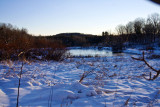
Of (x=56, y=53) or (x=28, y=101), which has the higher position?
(x=56, y=53)

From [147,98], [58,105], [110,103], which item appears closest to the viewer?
[58,105]

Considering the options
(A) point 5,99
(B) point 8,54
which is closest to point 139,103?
(A) point 5,99

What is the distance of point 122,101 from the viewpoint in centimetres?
260

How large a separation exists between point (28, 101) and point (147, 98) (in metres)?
2.68

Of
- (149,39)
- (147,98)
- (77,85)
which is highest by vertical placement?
(149,39)

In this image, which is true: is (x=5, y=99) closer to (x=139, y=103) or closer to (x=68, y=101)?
(x=68, y=101)

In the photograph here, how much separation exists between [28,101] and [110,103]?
1.68 meters

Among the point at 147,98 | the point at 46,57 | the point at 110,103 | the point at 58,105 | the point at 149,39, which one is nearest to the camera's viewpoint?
the point at 58,105

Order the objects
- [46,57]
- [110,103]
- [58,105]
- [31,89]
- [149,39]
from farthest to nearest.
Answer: [149,39], [46,57], [31,89], [110,103], [58,105]

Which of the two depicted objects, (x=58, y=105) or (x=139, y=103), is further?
(x=139, y=103)

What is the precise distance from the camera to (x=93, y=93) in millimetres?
2887

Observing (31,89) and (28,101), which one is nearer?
(28,101)

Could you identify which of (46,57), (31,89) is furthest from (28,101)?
(46,57)

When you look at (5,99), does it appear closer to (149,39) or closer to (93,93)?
(93,93)
